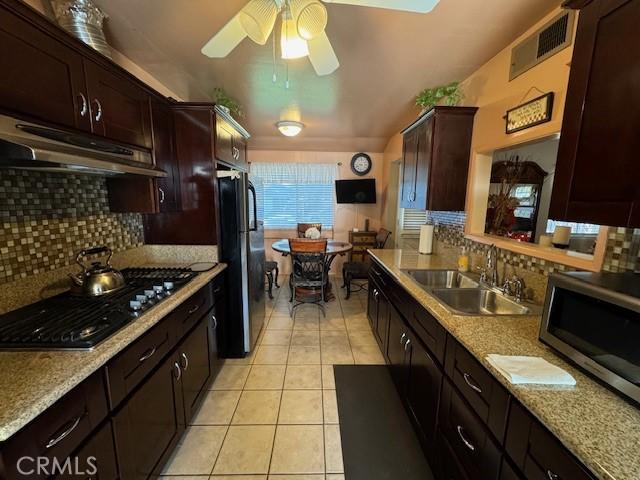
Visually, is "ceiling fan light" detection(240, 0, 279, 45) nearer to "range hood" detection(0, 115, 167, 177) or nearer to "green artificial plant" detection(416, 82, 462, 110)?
"range hood" detection(0, 115, 167, 177)

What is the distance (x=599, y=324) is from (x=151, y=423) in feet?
6.14

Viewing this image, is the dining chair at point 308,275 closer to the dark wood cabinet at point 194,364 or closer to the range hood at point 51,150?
the dark wood cabinet at point 194,364

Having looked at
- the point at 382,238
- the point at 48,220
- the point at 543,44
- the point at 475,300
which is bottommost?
the point at 475,300

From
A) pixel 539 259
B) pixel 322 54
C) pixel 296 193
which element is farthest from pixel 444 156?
pixel 296 193

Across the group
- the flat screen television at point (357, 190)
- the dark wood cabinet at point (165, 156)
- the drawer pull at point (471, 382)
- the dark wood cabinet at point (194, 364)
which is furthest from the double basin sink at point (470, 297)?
the flat screen television at point (357, 190)

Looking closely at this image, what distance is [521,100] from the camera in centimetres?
172

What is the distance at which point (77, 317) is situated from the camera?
121 cm

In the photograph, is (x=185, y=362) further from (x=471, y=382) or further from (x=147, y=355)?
(x=471, y=382)

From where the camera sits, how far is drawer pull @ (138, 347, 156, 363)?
121 cm

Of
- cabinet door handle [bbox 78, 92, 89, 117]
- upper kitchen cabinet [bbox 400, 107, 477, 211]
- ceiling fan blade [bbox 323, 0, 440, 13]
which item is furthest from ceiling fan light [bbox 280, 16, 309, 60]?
upper kitchen cabinet [bbox 400, 107, 477, 211]

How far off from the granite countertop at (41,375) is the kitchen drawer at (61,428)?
0.16ft

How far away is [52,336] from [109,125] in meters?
1.09

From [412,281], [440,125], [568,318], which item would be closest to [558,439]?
[568,318]

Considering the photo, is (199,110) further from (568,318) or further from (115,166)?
(568,318)
